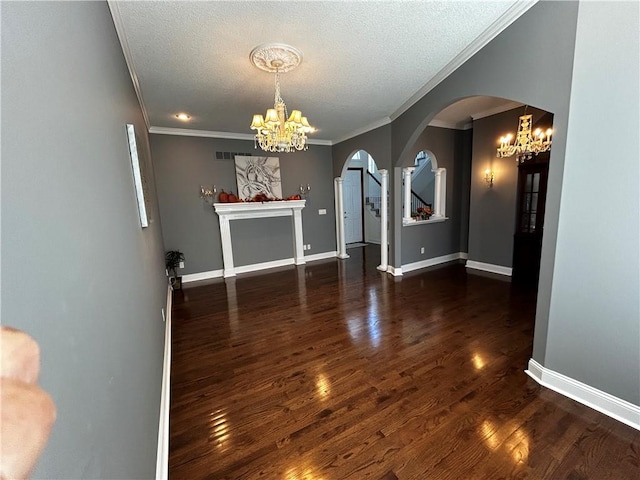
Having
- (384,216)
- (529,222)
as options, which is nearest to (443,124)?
(384,216)

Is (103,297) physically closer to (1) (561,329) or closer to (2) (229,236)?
(1) (561,329)

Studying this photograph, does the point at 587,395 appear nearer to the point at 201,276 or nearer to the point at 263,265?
the point at 263,265

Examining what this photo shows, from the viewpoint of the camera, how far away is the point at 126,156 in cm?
166

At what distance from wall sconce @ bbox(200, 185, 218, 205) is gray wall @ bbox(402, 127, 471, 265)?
11.8ft

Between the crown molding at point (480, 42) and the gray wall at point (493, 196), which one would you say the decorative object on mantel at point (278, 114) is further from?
the gray wall at point (493, 196)

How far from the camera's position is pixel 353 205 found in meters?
7.94

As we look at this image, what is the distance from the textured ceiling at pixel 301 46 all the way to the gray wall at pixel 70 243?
0.95 metres

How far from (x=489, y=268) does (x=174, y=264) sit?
553cm

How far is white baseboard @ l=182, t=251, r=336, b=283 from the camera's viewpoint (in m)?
4.91

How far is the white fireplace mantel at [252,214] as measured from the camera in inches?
195

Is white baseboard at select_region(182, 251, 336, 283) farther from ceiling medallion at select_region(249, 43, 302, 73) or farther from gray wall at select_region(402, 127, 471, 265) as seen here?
ceiling medallion at select_region(249, 43, 302, 73)

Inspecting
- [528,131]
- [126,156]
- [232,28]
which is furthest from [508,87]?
[126,156]

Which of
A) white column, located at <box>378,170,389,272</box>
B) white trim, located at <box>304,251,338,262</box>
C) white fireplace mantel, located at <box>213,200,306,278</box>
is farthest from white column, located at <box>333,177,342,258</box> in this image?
white column, located at <box>378,170,389,272</box>

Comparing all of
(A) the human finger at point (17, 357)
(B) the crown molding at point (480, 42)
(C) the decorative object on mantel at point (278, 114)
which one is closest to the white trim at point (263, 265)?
(C) the decorative object on mantel at point (278, 114)
